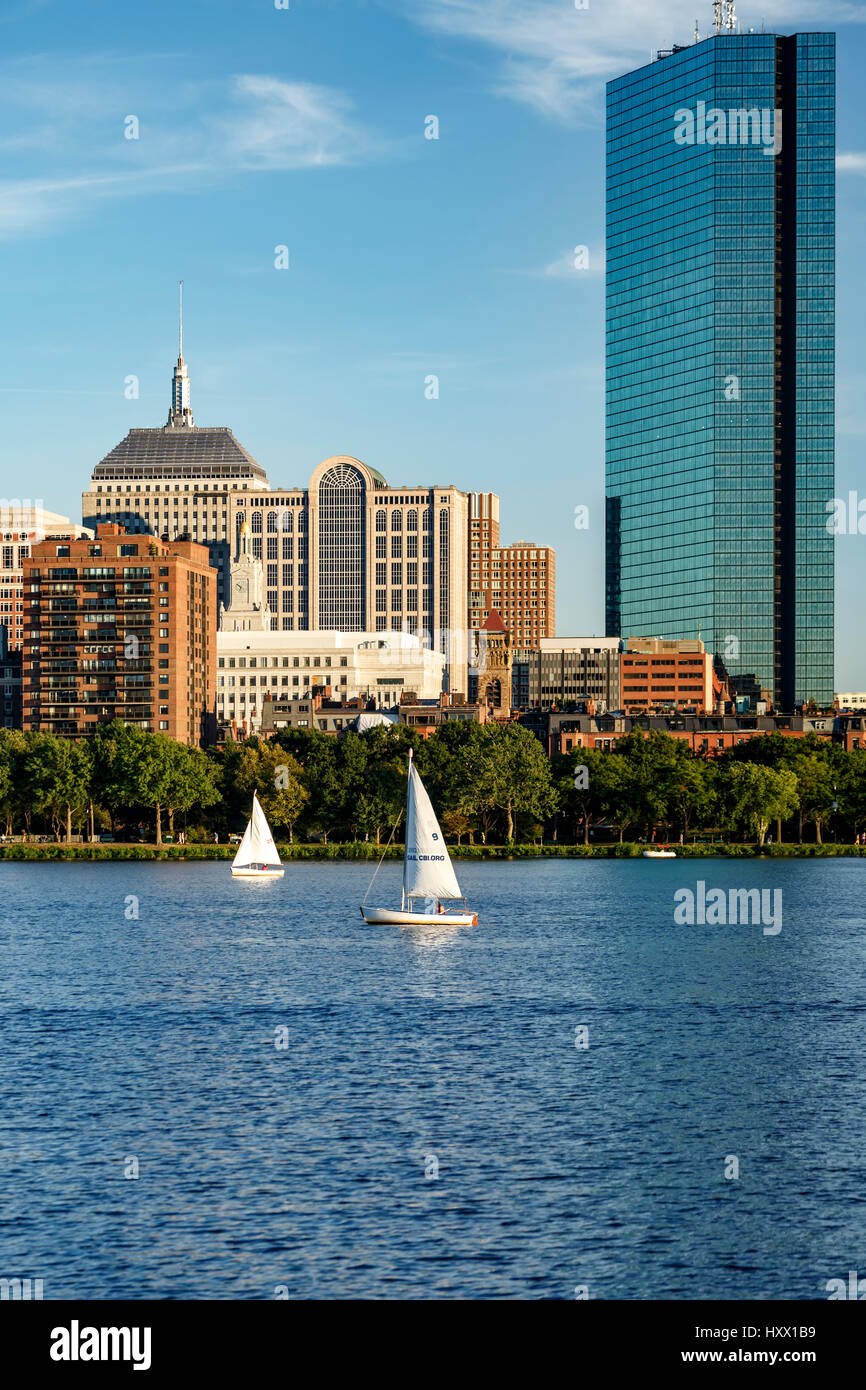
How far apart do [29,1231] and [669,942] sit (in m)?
74.3

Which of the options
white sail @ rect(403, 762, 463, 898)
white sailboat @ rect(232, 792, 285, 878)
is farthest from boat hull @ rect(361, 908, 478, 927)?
white sailboat @ rect(232, 792, 285, 878)

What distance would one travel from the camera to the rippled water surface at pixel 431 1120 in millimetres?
40344

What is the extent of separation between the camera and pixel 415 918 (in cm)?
11844

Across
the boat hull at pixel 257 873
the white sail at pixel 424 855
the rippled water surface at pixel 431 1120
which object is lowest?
the boat hull at pixel 257 873

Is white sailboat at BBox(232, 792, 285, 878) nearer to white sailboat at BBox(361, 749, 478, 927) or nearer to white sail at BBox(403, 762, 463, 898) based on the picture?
white sailboat at BBox(361, 749, 478, 927)

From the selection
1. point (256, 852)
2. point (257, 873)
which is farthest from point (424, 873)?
point (256, 852)

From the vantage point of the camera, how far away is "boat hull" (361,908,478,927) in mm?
117125

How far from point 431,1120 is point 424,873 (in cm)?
6058

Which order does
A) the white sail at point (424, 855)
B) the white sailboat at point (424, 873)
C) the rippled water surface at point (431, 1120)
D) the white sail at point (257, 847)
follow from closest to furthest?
the rippled water surface at point (431, 1120), the white sail at point (424, 855), the white sailboat at point (424, 873), the white sail at point (257, 847)

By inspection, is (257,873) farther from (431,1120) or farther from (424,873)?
(431,1120)

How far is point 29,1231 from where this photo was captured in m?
42.2

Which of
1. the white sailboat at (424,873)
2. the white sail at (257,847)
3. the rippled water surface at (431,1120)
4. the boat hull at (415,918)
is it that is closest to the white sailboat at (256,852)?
the white sail at (257,847)

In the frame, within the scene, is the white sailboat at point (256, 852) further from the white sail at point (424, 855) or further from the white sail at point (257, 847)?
the white sail at point (424, 855)
